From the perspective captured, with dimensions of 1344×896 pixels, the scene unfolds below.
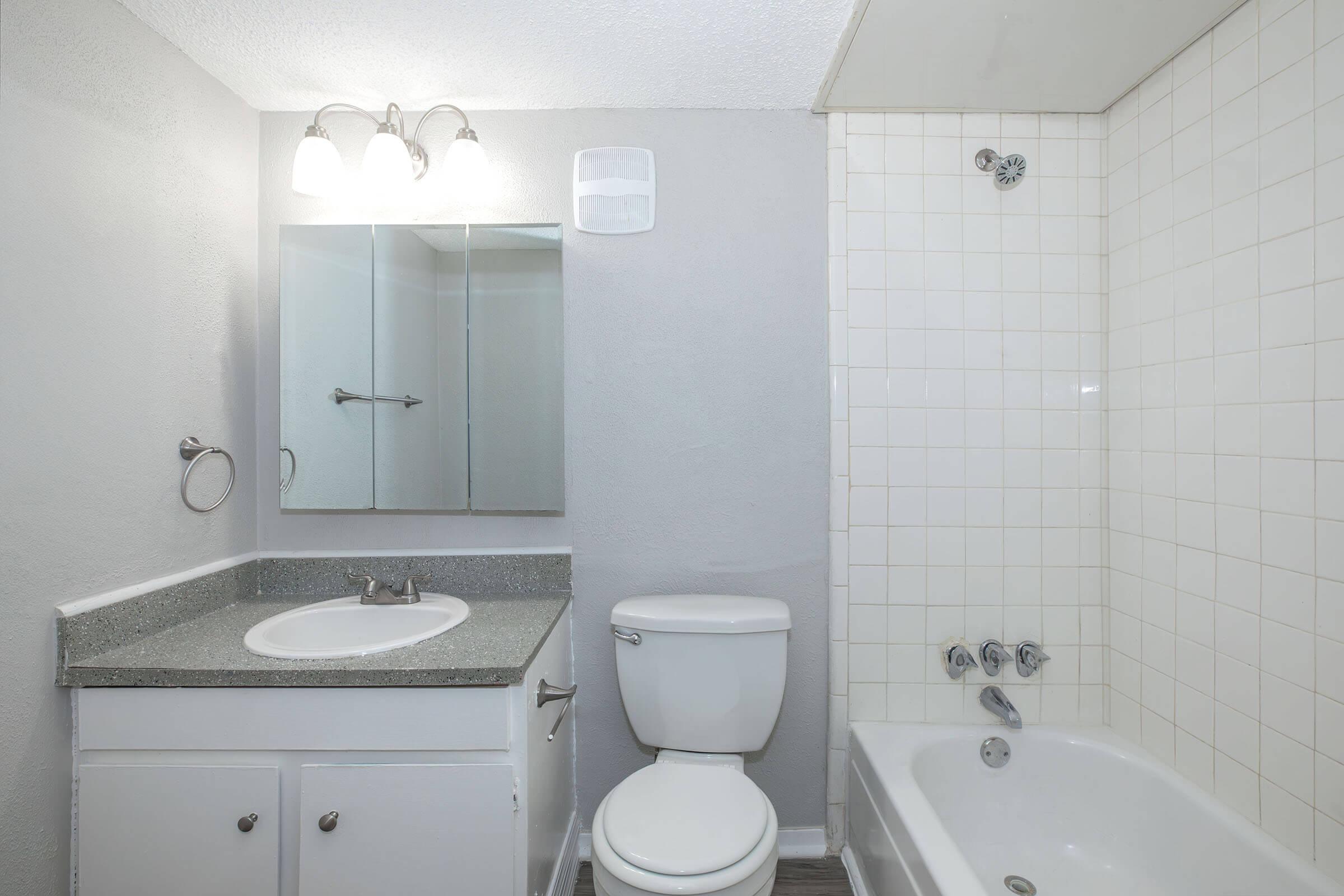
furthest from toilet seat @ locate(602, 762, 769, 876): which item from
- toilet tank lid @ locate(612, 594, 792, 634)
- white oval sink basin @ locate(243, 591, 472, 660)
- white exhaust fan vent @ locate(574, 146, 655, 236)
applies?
white exhaust fan vent @ locate(574, 146, 655, 236)

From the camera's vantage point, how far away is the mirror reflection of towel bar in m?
1.67

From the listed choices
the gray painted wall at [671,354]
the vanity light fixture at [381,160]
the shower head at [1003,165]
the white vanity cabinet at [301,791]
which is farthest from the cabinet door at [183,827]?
the shower head at [1003,165]

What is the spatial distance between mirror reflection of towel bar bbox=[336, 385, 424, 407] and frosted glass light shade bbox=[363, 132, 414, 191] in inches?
21.3

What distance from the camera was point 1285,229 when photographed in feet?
3.94

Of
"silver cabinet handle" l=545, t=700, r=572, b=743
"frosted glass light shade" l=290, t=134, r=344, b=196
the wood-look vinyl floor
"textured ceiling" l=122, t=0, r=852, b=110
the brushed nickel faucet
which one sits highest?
"textured ceiling" l=122, t=0, r=852, b=110

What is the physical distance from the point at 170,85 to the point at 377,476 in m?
1.02

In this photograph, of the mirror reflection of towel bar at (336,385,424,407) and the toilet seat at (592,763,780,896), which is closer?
the toilet seat at (592,763,780,896)

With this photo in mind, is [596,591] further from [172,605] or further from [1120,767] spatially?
[1120,767]

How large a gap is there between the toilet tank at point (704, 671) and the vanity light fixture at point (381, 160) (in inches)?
48.2

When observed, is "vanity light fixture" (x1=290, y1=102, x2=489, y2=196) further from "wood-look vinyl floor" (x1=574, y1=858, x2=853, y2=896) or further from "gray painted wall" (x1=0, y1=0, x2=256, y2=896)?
"wood-look vinyl floor" (x1=574, y1=858, x2=853, y2=896)

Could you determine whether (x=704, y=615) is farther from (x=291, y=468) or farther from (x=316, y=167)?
(x=316, y=167)

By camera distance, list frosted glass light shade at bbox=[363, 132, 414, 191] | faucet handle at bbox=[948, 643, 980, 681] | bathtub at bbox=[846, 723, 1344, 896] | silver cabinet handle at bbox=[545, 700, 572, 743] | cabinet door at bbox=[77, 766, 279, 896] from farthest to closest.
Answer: faucet handle at bbox=[948, 643, 980, 681], frosted glass light shade at bbox=[363, 132, 414, 191], silver cabinet handle at bbox=[545, 700, 572, 743], bathtub at bbox=[846, 723, 1344, 896], cabinet door at bbox=[77, 766, 279, 896]

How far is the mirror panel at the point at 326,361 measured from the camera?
5.47 feet

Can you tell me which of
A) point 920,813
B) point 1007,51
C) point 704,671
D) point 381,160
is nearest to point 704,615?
point 704,671
